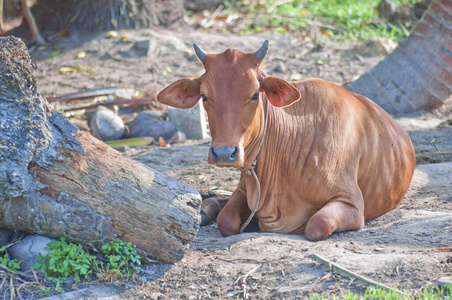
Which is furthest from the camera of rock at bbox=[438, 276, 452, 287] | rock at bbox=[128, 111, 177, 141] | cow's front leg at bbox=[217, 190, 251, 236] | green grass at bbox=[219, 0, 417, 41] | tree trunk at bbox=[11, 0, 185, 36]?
green grass at bbox=[219, 0, 417, 41]

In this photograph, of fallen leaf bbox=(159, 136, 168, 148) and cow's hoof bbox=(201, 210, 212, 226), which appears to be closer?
cow's hoof bbox=(201, 210, 212, 226)

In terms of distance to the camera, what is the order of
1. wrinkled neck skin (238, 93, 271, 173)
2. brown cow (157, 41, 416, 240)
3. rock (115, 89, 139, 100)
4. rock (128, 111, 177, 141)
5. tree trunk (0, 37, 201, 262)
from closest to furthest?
tree trunk (0, 37, 201, 262) < brown cow (157, 41, 416, 240) < wrinkled neck skin (238, 93, 271, 173) < rock (128, 111, 177, 141) < rock (115, 89, 139, 100)

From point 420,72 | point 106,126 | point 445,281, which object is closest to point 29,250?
point 445,281

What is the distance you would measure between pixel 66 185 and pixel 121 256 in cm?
56

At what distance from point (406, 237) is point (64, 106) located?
568cm

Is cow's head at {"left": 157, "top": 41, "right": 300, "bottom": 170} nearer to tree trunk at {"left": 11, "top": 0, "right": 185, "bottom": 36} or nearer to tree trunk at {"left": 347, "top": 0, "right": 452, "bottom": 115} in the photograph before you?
tree trunk at {"left": 347, "top": 0, "right": 452, "bottom": 115}

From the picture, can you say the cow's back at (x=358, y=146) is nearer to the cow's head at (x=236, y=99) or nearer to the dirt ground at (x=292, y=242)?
the dirt ground at (x=292, y=242)

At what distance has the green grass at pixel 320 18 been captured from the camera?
11.4 metres

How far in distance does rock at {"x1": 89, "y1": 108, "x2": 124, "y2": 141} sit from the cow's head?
318cm

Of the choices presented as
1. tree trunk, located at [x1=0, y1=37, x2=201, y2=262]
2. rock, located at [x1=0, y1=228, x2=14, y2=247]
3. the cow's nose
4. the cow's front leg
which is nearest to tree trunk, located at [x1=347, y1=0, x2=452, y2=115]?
the cow's front leg

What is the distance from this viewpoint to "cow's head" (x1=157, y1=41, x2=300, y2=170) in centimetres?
404

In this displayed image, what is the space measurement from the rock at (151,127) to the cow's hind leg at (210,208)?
7.82 feet

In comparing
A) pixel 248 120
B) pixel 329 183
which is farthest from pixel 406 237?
pixel 248 120

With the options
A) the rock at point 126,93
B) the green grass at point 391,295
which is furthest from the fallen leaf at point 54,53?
the green grass at point 391,295
